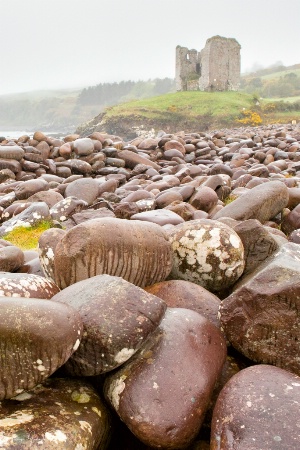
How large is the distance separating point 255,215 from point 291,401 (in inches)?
130

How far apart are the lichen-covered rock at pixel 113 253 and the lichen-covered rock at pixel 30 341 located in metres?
0.99

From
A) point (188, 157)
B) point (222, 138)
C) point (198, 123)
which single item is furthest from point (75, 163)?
point (198, 123)

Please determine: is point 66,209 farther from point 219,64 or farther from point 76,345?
point 219,64

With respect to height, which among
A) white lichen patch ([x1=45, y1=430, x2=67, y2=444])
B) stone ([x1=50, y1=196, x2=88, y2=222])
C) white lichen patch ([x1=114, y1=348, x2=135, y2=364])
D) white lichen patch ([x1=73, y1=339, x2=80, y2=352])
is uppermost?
white lichen patch ([x1=73, y1=339, x2=80, y2=352])

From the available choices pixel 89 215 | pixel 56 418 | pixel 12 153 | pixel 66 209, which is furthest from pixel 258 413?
pixel 12 153

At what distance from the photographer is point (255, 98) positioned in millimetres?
56938

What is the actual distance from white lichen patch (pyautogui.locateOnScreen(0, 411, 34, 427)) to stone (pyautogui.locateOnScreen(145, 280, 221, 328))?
119cm

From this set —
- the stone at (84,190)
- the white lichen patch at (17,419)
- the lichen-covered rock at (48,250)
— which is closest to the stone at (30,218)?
the stone at (84,190)

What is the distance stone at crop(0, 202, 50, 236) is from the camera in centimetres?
718

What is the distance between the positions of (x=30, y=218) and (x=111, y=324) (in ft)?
16.9

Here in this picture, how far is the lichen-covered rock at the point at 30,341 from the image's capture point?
6.89ft

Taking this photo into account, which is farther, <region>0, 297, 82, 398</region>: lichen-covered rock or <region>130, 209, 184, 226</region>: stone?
<region>130, 209, 184, 226</region>: stone

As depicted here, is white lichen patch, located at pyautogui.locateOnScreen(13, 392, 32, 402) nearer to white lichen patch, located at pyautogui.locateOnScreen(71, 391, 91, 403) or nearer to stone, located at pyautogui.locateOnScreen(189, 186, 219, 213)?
white lichen patch, located at pyautogui.locateOnScreen(71, 391, 91, 403)

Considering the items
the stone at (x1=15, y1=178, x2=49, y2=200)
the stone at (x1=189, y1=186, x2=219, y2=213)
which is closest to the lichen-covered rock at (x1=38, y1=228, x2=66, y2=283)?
the stone at (x1=189, y1=186, x2=219, y2=213)
